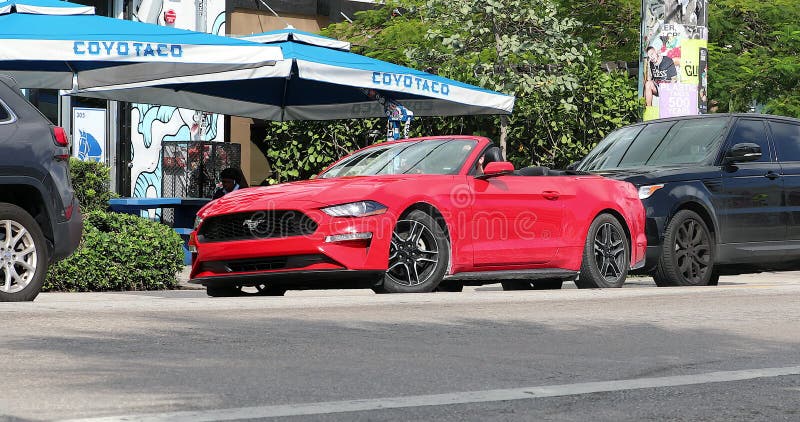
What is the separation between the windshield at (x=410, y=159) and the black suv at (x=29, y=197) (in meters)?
2.88

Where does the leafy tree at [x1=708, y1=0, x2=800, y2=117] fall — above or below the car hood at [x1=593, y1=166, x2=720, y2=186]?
above

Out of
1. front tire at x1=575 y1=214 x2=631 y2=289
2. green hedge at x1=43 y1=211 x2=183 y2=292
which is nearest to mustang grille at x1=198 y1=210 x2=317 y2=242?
green hedge at x1=43 y1=211 x2=183 y2=292

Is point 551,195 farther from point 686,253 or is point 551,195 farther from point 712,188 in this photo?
point 712,188

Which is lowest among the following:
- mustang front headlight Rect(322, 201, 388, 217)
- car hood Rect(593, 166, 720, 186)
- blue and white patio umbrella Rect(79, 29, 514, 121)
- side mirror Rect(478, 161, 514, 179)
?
mustang front headlight Rect(322, 201, 388, 217)

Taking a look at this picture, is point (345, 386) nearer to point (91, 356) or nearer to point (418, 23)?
point (91, 356)

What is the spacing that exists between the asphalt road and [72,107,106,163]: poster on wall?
44.8 ft

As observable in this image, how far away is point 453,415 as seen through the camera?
5.59 metres

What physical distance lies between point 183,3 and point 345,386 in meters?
19.6

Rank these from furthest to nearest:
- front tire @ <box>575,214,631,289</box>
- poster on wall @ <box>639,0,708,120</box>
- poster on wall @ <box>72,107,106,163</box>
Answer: poster on wall @ <box>72,107,106,163</box>
poster on wall @ <box>639,0,708,120</box>
front tire @ <box>575,214,631,289</box>

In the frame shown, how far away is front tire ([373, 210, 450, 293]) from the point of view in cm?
1143

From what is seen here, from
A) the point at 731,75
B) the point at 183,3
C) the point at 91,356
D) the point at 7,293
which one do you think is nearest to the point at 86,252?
the point at 7,293

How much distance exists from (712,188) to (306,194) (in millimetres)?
5171

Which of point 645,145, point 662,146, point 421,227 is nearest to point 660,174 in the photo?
point 662,146

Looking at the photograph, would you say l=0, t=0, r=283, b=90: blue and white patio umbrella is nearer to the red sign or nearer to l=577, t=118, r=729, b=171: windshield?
l=577, t=118, r=729, b=171: windshield
